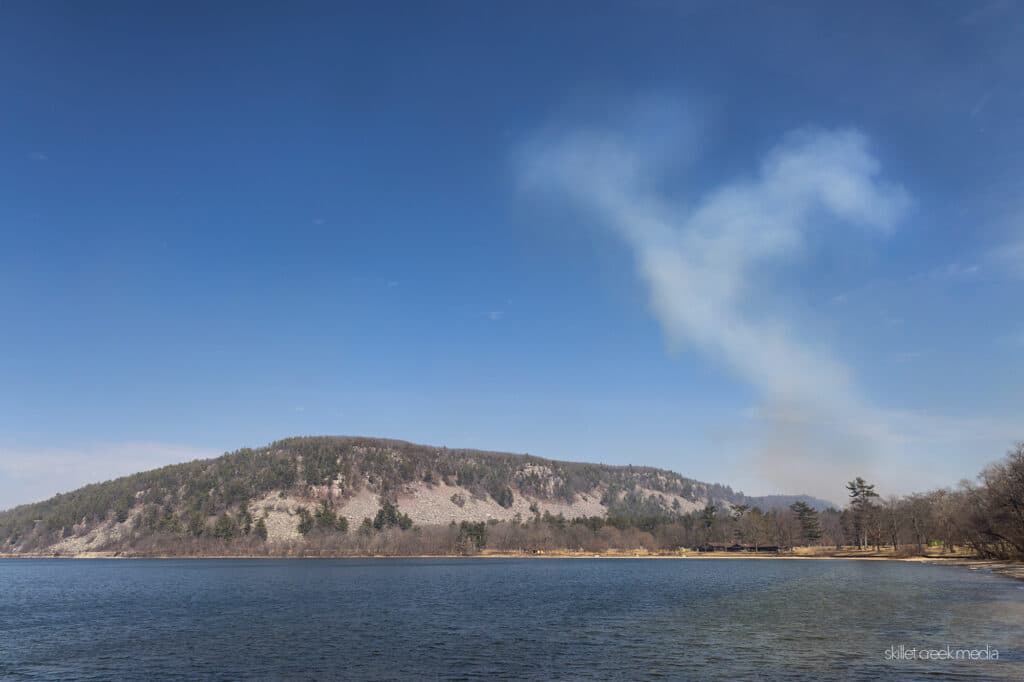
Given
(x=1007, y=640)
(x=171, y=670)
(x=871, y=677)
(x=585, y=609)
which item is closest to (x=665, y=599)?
(x=585, y=609)

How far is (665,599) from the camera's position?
333ft

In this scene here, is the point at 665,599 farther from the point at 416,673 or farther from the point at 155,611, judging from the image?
the point at 155,611

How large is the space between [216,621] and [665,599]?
6572 centimetres

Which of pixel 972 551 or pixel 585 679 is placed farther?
pixel 972 551

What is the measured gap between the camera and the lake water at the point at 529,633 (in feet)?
157

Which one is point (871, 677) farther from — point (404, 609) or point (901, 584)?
point (901, 584)

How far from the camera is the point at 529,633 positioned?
217ft

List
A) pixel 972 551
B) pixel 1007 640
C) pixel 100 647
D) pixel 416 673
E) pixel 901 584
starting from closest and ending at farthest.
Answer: pixel 416 673 → pixel 1007 640 → pixel 100 647 → pixel 901 584 → pixel 972 551

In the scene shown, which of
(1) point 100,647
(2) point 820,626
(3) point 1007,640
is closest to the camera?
(3) point 1007,640

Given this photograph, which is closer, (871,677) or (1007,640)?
(871,677)

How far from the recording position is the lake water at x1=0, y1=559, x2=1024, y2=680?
47.9 meters

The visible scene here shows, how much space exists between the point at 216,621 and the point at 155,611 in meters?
20.1

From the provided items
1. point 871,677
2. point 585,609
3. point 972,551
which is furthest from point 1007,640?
point 972,551

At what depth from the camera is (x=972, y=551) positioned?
19750 centimetres
